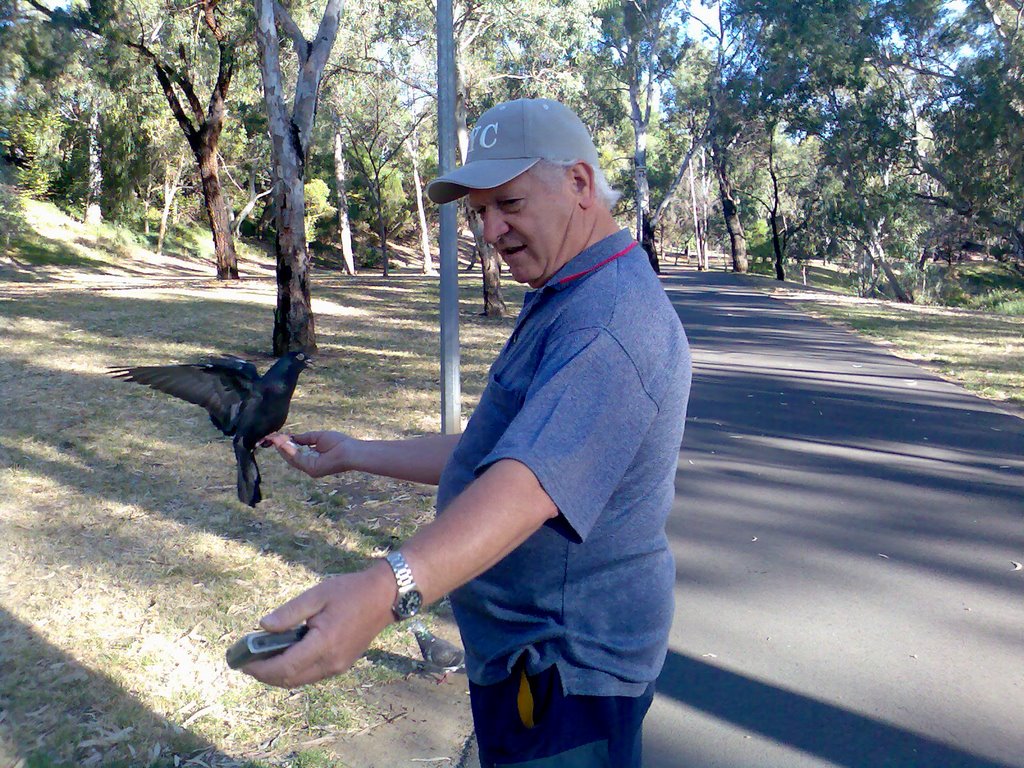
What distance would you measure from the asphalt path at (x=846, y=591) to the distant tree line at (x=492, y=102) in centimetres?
662

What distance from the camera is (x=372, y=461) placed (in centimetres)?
254

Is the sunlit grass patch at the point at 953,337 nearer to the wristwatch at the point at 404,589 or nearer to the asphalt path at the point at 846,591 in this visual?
the asphalt path at the point at 846,591

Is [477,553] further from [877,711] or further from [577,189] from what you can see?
[877,711]

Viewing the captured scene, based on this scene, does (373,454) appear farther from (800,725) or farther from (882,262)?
(882,262)

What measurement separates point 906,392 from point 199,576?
29.2 ft

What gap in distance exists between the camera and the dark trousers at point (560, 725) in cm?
184

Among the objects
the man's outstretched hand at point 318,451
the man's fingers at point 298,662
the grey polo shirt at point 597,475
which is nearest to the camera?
the man's fingers at point 298,662

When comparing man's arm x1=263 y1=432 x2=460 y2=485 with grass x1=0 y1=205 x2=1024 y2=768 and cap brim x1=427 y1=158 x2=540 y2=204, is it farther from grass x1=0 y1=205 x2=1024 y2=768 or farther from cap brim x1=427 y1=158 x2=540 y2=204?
grass x1=0 y1=205 x2=1024 y2=768

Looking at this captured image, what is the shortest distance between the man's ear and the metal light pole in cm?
459

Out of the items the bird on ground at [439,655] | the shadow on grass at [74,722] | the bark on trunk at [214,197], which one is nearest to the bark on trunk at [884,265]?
the bark on trunk at [214,197]

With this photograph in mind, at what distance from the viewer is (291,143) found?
1142 centimetres

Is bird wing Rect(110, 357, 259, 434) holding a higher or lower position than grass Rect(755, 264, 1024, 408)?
higher

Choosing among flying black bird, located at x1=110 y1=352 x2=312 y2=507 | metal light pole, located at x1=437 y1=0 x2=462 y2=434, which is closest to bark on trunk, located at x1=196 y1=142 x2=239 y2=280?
metal light pole, located at x1=437 y1=0 x2=462 y2=434

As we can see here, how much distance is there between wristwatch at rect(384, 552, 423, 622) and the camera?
1395 mm
